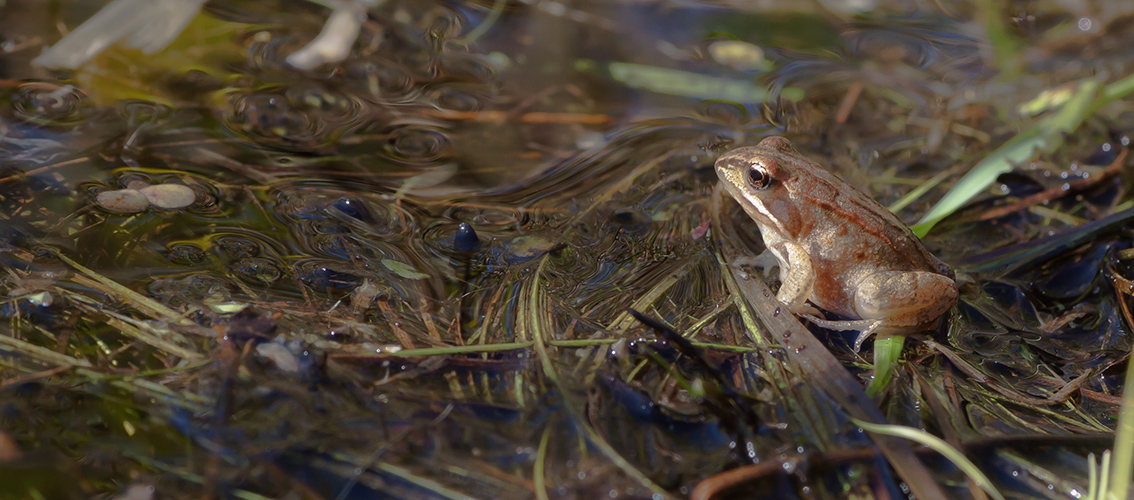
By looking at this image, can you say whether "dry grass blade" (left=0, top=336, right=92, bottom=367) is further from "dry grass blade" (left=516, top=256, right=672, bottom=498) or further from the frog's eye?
the frog's eye

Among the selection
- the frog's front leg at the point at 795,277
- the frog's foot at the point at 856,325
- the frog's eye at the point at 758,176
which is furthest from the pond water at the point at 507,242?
the frog's eye at the point at 758,176

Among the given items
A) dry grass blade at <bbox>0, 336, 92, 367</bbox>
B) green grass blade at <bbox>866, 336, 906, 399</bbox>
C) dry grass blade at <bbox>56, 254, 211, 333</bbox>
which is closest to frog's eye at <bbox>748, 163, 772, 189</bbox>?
green grass blade at <bbox>866, 336, 906, 399</bbox>

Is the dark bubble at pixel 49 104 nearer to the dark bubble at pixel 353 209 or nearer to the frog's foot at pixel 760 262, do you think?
the dark bubble at pixel 353 209

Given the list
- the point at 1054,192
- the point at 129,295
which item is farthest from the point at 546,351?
the point at 1054,192

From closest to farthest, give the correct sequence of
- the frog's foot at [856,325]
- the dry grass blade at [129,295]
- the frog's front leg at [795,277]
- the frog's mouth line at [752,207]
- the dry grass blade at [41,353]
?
the dry grass blade at [41,353] → the dry grass blade at [129,295] → the frog's foot at [856,325] → the frog's front leg at [795,277] → the frog's mouth line at [752,207]

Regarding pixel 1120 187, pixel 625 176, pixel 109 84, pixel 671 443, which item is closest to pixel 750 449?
pixel 671 443

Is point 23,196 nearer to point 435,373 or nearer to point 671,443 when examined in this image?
point 435,373
